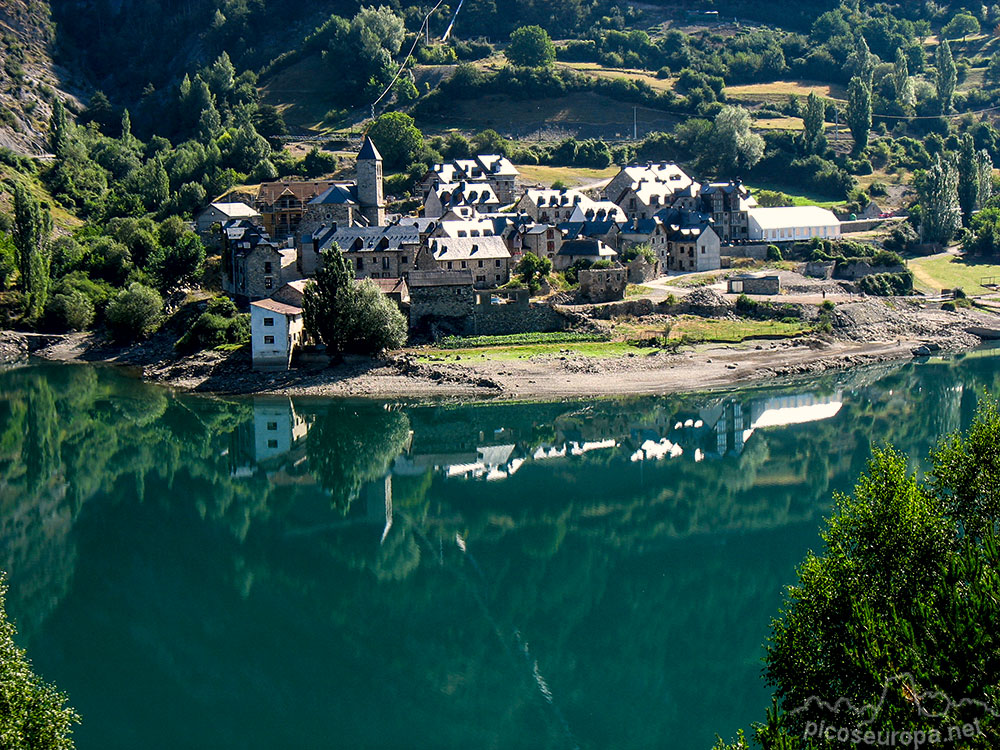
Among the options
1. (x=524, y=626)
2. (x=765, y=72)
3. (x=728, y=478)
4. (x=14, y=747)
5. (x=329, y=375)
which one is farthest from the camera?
(x=765, y=72)

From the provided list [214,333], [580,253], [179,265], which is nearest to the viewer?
[214,333]

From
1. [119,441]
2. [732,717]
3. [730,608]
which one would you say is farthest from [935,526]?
[119,441]

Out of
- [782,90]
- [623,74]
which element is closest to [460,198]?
[623,74]

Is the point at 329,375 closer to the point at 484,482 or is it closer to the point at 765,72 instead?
the point at 484,482

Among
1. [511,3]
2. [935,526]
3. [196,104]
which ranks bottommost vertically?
[935,526]

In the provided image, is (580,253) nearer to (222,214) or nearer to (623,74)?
(222,214)

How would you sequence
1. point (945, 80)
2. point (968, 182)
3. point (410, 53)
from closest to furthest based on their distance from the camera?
point (968, 182)
point (945, 80)
point (410, 53)

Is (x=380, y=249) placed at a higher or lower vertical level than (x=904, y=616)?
higher
